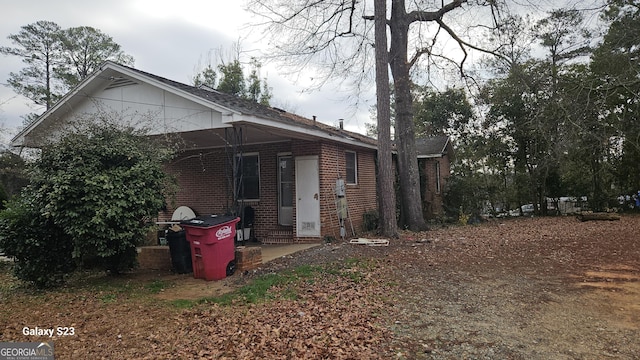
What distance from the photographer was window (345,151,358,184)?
38.7 feet

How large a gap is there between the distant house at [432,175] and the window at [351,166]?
18.0ft

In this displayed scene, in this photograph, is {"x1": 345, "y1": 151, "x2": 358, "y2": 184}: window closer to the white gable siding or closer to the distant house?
the white gable siding

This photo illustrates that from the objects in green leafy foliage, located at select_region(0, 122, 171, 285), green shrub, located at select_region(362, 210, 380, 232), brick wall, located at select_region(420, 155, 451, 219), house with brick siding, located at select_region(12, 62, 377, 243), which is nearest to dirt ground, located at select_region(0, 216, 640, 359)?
green leafy foliage, located at select_region(0, 122, 171, 285)

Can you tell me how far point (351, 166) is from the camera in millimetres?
12047

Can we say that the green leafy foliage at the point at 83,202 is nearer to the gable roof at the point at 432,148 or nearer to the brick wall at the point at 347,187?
the brick wall at the point at 347,187

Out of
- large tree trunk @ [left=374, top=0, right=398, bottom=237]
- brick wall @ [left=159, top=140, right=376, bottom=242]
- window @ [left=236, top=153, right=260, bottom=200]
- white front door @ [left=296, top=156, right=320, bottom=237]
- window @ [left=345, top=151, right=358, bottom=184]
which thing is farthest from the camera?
Answer: window @ [left=345, top=151, right=358, bottom=184]

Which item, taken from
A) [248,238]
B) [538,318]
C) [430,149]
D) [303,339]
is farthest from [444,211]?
[303,339]

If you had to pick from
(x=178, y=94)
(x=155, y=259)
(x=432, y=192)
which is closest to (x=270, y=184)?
(x=178, y=94)

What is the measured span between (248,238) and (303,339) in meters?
7.46

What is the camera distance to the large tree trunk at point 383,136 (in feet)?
32.2

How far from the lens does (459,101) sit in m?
24.8

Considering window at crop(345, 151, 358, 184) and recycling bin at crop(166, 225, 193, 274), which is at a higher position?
window at crop(345, 151, 358, 184)

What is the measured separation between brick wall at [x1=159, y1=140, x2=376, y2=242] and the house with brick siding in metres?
0.03

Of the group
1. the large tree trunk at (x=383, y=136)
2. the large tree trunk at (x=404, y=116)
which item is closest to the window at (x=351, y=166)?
the large tree trunk at (x=404, y=116)
